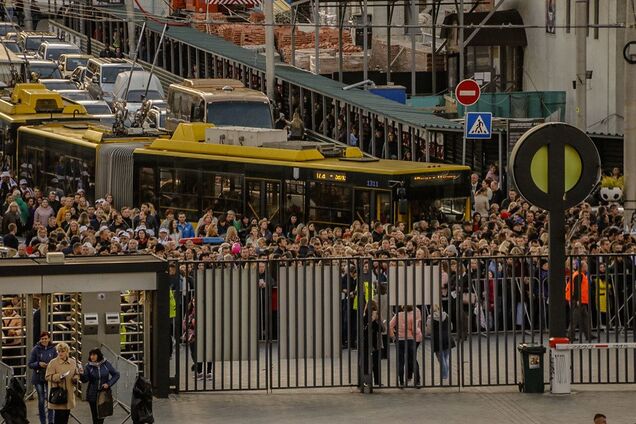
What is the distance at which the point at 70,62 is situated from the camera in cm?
6431

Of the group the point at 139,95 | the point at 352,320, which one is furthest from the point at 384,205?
the point at 139,95

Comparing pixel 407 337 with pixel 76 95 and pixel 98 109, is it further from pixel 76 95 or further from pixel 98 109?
pixel 76 95

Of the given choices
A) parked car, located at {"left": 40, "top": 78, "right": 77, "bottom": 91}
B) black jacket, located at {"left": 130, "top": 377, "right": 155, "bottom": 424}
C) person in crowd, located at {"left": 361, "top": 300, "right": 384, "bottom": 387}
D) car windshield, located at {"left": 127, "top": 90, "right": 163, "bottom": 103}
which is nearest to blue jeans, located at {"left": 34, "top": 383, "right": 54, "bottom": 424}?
black jacket, located at {"left": 130, "top": 377, "right": 155, "bottom": 424}

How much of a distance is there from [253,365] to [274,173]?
42.1 feet

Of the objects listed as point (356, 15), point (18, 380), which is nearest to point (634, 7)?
point (18, 380)

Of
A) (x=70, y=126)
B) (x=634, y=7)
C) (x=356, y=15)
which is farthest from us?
(x=356, y=15)

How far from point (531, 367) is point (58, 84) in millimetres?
38391

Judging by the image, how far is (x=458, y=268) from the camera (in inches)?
890

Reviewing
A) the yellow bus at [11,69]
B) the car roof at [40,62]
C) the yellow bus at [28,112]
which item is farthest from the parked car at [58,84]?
the yellow bus at [28,112]

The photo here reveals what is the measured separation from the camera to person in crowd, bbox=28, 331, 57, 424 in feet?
68.1

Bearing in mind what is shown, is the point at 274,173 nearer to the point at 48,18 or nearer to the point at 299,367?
the point at 299,367

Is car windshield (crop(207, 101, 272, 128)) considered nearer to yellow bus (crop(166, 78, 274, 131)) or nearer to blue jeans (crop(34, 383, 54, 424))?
yellow bus (crop(166, 78, 274, 131))

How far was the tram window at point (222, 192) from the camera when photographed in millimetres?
36969

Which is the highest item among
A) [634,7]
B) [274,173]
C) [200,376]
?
[634,7]
